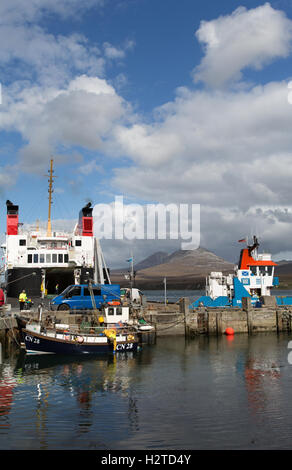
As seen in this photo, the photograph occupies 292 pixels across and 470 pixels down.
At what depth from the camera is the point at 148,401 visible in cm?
1641

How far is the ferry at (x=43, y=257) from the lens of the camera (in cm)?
3947

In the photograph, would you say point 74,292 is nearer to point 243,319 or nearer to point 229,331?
point 229,331

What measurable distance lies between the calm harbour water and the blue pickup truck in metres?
6.17

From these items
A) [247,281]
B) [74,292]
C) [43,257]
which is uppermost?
[43,257]

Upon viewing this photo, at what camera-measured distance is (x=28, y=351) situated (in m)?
25.7

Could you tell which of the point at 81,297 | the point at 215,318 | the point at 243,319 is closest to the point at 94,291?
the point at 81,297

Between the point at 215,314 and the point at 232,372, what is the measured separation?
1375 centimetres

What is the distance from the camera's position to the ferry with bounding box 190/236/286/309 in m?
40.0

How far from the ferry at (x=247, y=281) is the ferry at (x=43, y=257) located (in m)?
13.5

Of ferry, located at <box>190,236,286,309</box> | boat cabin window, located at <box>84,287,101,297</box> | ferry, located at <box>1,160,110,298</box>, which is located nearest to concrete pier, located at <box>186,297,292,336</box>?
ferry, located at <box>190,236,286,309</box>

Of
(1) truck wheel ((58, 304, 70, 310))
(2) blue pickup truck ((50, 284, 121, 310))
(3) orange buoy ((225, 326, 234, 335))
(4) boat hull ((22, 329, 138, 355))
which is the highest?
(2) blue pickup truck ((50, 284, 121, 310))

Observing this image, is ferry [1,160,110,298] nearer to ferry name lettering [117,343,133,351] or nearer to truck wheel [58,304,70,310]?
truck wheel [58,304,70,310]

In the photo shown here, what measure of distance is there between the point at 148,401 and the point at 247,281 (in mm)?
27551
